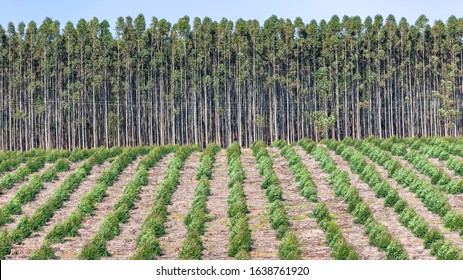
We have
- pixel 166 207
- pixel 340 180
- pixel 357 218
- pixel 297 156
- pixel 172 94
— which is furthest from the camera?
pixel 172 94

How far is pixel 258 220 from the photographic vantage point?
846 inches

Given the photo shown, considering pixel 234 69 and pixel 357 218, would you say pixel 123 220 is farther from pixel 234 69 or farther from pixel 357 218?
pixel 234 69

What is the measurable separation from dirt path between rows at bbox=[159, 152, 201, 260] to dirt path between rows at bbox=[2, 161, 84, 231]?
3.65 m

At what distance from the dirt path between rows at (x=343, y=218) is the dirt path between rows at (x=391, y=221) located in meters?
0.65

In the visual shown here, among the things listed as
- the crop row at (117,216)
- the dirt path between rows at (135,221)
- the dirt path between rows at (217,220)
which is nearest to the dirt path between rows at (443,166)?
the dirt path between rows at (217,220)

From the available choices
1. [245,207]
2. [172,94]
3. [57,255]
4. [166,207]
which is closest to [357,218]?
[245,207]

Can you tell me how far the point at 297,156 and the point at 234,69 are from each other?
45058 millimetres

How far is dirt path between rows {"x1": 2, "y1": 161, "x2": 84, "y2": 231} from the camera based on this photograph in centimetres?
2242

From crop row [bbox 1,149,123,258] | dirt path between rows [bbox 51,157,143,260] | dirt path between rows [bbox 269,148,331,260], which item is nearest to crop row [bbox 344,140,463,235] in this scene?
dirt path between rows [bbox 269,148,331,260]

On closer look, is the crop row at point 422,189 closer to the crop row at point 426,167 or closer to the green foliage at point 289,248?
the crop row at point 426,167

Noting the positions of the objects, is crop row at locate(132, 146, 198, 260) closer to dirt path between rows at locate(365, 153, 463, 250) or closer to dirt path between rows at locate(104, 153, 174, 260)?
dirt path between rows at locate(104, 153, 174, 260)

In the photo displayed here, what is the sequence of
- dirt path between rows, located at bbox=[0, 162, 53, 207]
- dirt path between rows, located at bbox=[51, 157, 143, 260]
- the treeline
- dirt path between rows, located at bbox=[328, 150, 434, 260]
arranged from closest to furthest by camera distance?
dirt path between rows, located at bbox=[328, 150, 434, 260] → dirt path between rows, located at bbox=[51, 157, 143, 260] → dirt path between rows, located at bbox=[0, 162, 53, 207] → the treeline

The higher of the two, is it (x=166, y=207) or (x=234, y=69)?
(x=234, y=69)

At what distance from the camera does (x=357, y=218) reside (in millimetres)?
21297
